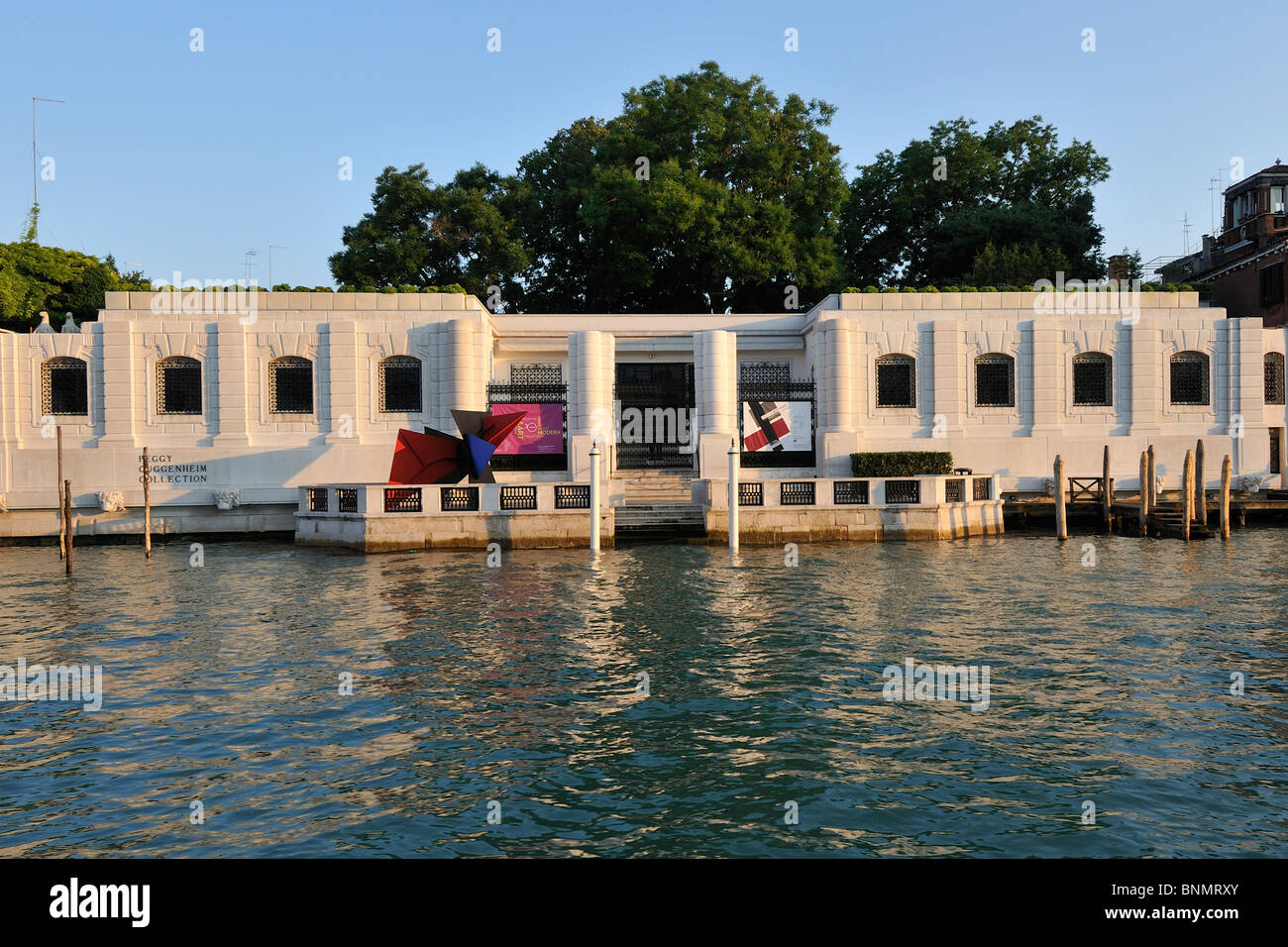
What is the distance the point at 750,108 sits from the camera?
45312mm

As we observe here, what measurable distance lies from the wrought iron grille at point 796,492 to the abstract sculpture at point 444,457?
8.56m

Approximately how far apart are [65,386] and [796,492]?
961 inches

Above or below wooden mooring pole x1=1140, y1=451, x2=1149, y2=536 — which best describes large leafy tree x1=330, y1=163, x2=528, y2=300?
above

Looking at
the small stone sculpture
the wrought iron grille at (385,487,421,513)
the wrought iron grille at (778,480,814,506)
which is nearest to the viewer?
the wrought iron grille at (385,487,421,513)

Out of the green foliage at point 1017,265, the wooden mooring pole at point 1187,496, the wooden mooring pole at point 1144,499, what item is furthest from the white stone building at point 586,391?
the green foliage at point 1017,265

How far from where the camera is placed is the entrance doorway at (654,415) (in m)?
33.4

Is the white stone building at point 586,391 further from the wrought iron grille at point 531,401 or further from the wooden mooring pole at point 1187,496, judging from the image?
the wooden mooring pole at point 1187,496

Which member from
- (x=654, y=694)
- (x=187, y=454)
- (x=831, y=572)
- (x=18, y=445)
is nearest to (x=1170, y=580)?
(x=831, y=572)

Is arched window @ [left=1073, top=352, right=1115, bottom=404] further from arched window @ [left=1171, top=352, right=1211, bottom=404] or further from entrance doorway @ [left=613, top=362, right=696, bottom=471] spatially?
entrance doorway @ [left=613, top=362, right=696, bottom=471]

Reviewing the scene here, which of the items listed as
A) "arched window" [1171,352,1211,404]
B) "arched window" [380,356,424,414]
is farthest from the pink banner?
"arched window" [1171,352,1211,404]

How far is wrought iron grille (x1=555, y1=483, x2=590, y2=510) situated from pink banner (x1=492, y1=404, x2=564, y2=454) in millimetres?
6091

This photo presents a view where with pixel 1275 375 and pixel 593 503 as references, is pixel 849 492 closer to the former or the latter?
pixel 593 503

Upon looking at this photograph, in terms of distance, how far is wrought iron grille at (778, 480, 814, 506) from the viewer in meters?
26.4

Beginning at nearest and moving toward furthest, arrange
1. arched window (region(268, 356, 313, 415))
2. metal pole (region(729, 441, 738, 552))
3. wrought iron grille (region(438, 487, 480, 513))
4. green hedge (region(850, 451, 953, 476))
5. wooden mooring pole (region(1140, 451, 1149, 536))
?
metal pole (region(729, 441, 738, 552)) → wrought iron grille (region(438, 487, 480, 513)) → wooden mooring pole (region(1140, 451, 1149, 536)) → green hedge (region(850, 451, 953, 476)) → arched window (region(268, 356, 313, 415))
